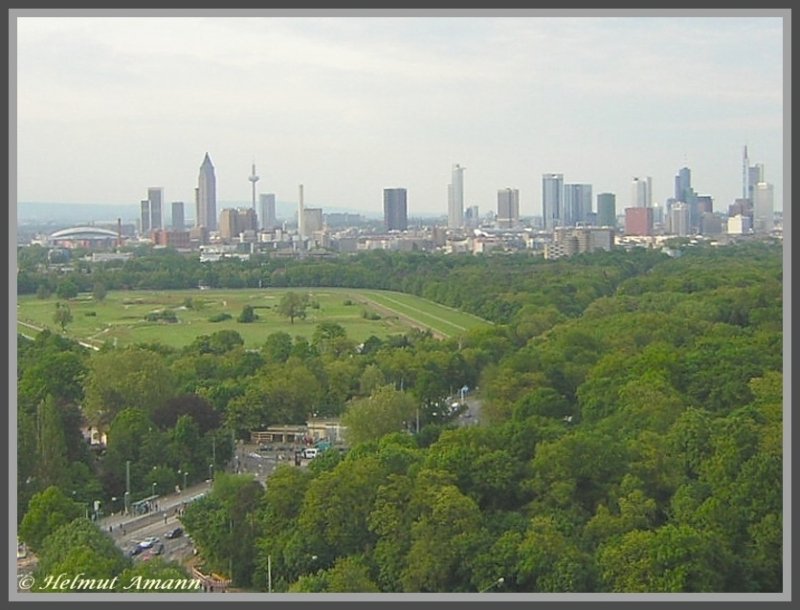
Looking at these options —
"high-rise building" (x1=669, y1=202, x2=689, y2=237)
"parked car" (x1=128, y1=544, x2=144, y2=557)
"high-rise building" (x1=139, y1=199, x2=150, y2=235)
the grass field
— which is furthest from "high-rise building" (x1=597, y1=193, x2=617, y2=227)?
"parked car" (x1=128, y1=544, x2=144, y2=557)

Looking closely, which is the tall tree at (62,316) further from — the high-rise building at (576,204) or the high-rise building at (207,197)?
the high-rise building at (576,204)

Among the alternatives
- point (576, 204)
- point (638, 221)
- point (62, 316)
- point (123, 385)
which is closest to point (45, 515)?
point (123, 385)

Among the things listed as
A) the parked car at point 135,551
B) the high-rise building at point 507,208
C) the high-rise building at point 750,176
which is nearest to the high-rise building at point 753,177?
the high-rise building at point 750,176

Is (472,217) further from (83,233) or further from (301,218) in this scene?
(83,233)

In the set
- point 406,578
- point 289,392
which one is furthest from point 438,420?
point 406,578

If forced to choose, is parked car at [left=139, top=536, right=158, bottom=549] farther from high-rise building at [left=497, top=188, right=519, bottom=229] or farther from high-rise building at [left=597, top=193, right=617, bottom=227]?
high-rise building at [left=597, top=193, right=617, bottom=227]

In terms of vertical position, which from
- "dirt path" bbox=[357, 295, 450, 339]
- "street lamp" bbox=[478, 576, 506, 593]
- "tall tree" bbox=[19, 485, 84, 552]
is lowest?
"street lamp" bbox=[478, 576, 506, 593]
